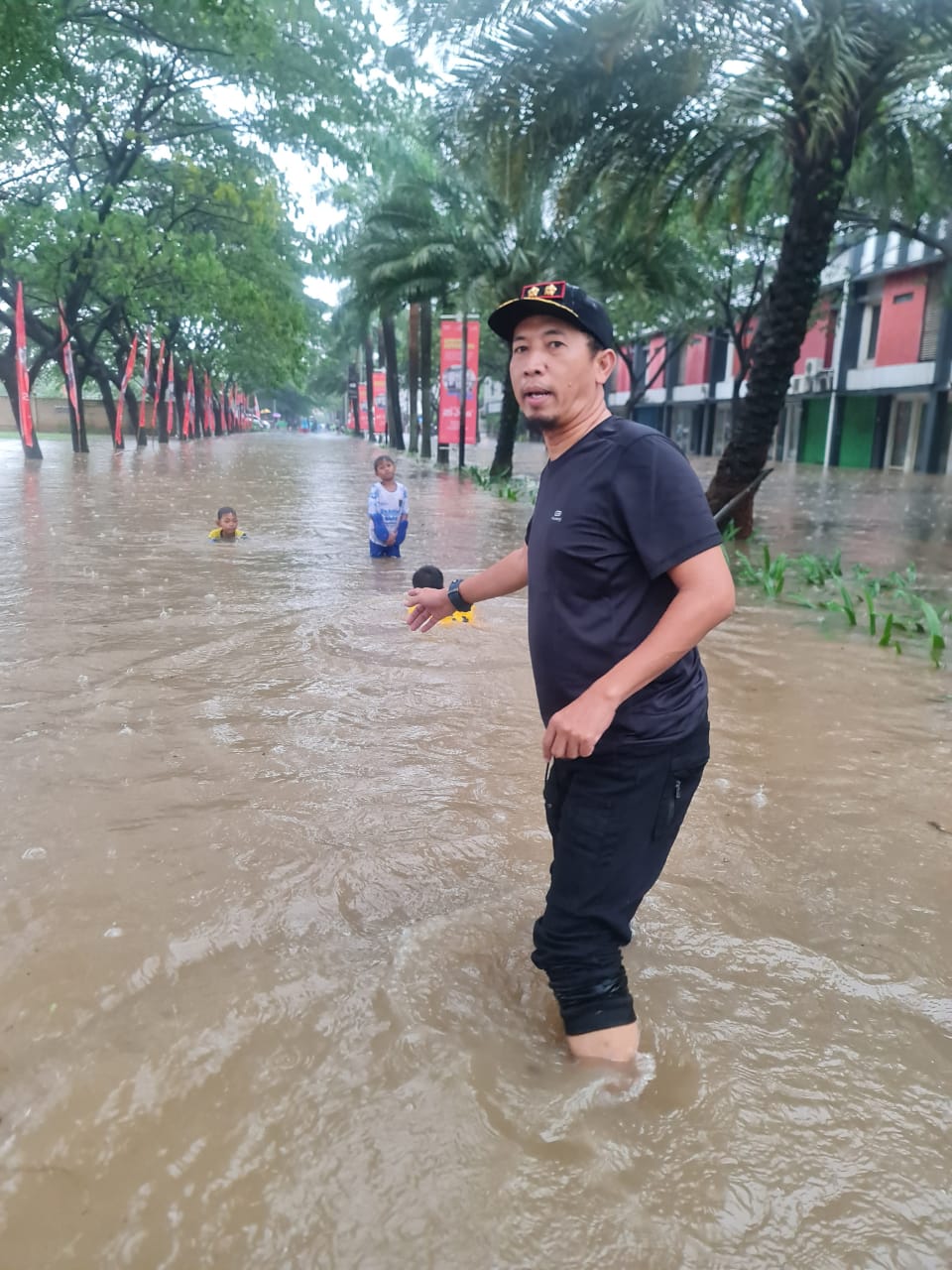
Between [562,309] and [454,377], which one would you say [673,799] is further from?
[454,377]

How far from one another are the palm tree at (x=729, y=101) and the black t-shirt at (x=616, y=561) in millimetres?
6991

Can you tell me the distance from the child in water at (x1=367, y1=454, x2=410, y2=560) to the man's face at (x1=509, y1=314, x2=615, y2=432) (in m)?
7.61

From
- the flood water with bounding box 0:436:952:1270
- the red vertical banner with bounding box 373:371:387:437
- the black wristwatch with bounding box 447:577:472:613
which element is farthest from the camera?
the red vertical banner with bounding box 373:371:387:437

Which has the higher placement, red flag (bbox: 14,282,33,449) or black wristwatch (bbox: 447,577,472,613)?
red flag (bbox: 14,282,33,449)

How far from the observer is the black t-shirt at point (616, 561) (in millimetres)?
2035

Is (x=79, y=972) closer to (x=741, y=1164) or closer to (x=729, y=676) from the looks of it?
(x=741, y=1164)

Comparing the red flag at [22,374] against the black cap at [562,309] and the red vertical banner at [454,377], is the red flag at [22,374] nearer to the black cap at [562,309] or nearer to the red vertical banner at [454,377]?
the red vertical banner at [454,377]

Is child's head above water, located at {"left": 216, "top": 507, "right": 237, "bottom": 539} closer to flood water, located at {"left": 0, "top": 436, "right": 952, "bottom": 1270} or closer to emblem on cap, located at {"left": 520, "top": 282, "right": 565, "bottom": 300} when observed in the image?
flood water, located at {"left": 0, "top": 436, "right": 952, "bottom": 1270}

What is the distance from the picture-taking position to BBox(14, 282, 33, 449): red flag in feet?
71.4

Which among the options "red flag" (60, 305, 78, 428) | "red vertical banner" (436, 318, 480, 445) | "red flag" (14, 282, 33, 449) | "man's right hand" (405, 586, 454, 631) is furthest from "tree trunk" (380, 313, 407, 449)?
"man's right hand" (405, 586, 454, 631)

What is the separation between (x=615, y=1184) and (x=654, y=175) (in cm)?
1115

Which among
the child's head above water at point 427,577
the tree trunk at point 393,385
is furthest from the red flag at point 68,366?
the child's head above water at point 427,577

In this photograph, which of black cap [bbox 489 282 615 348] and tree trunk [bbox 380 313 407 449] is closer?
black cap [bbox 489 282 615 348]

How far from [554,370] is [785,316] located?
29.3ft
